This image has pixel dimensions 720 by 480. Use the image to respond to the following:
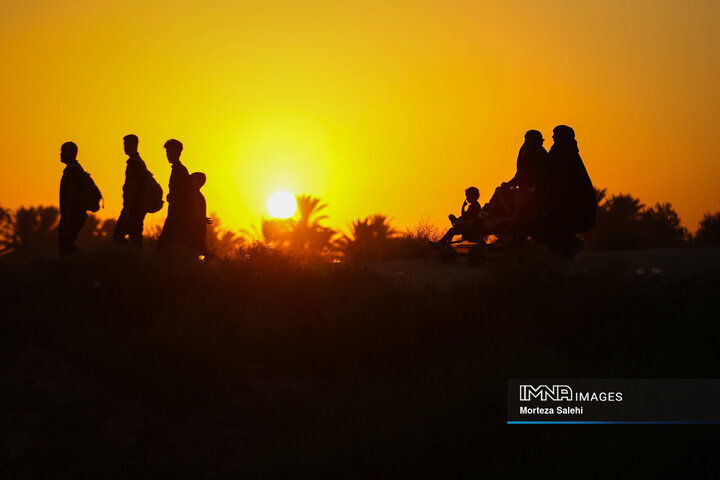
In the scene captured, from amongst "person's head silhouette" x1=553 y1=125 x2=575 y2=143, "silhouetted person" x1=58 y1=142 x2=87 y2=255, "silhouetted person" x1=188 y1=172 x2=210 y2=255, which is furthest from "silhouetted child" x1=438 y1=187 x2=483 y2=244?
"silhouetted person" x1=58 y1=142 x2=87 y2=255

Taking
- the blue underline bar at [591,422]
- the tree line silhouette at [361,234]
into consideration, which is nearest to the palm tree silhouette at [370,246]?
the tree line silhouette at [361,234]

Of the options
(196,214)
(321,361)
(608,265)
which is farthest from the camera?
(196,214)

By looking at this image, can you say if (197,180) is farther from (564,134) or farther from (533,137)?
(564,134)

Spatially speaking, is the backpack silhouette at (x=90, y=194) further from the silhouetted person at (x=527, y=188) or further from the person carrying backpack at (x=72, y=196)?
the silhouetted person at (x=527, y=188)

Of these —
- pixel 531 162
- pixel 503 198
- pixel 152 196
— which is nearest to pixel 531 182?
pixel 531 162

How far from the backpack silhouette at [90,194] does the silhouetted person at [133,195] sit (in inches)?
17.9

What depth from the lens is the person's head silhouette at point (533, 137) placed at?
17.0 meters

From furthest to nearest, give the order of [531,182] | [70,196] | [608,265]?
[531,182], [70,196], [608,265]

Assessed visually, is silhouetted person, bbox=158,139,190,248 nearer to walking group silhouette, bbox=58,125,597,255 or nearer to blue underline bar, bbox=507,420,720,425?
walking group silhouette, bbox=58,125,597,255

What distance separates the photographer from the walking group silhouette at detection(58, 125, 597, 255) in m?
16.8

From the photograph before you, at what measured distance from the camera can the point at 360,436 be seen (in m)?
11.0

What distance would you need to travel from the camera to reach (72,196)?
54.7 feet

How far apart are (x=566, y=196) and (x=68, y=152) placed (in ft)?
26.8

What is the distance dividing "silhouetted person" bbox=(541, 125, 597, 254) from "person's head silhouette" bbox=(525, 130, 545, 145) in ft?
0.87
